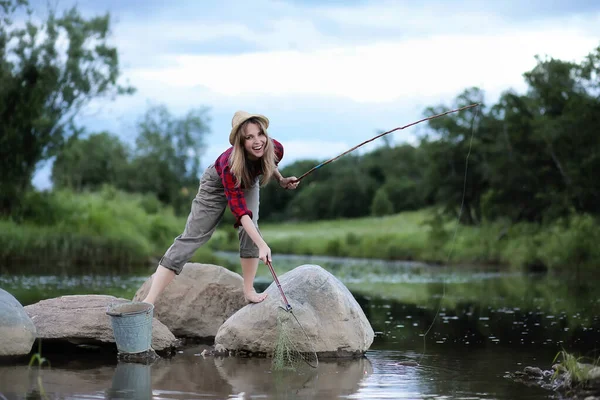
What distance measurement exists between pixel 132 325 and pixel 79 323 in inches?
29.9

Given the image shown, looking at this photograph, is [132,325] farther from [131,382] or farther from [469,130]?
[469,130]

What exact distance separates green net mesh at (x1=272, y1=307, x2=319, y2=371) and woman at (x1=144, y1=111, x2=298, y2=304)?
1.71ft

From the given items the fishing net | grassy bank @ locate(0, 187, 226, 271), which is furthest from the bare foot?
grassy bank @ locate(0, 187, 226, 271)

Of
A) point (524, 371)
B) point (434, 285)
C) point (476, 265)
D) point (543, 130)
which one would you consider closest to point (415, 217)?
point (476, 265)

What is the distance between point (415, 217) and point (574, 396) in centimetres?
4997

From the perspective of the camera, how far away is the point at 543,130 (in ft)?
93.0

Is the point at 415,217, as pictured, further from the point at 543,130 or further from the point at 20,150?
the point at 20,150

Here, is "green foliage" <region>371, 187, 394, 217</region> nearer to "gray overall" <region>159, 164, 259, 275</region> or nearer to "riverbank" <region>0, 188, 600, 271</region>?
"riverbank" <region>0, 188, 600, 271</region>

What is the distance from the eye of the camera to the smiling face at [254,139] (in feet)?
27.0

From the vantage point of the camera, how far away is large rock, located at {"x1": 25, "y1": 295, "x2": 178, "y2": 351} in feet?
28.3

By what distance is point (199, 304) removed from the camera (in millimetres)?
10172

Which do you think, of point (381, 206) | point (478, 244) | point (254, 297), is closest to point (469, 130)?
point (478, 244)

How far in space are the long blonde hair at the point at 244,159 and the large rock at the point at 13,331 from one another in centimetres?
238

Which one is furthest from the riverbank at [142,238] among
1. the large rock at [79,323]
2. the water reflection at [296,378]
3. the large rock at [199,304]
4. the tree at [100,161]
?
the tree at [100,161]
